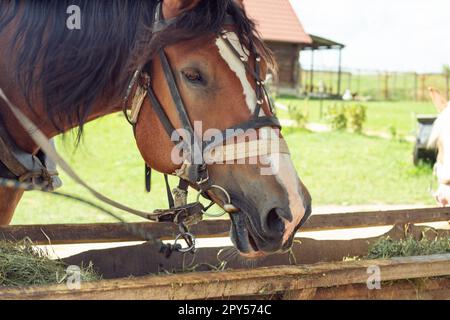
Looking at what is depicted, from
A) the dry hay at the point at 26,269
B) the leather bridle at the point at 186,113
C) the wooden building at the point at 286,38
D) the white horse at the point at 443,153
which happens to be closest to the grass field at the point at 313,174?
the white horse at the point at 443,153

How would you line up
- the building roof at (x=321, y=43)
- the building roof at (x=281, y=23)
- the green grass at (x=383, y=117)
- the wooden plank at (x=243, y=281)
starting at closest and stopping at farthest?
the wooden plank at (x=243, y=281), the green grass at (x=383, y=117), the building roof at (x=281, y=23), the building roof at (x=321, y=43)

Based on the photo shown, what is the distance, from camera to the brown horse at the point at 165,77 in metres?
2.32

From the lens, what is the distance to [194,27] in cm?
235

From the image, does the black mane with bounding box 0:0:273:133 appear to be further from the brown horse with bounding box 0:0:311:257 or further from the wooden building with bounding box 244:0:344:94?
the wooden building with bounding box 244:0:344:94

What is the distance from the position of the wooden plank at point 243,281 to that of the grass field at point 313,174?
5267 millimetres

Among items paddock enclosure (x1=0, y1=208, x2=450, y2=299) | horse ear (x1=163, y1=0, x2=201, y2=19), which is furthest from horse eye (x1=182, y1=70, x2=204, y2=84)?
paddock enclosure (x1=0, y1=208, x2=450, y2=299)

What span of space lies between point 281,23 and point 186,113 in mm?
24314

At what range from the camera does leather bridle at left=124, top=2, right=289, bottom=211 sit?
233 cm

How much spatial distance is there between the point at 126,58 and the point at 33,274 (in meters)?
0.99

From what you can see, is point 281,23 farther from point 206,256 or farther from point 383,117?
point 206,256

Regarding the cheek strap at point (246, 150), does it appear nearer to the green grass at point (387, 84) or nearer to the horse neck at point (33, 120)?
the horse neck at point (33, 120)

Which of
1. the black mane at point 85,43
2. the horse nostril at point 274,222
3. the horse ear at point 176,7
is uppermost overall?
the horse ear at point 176,7
